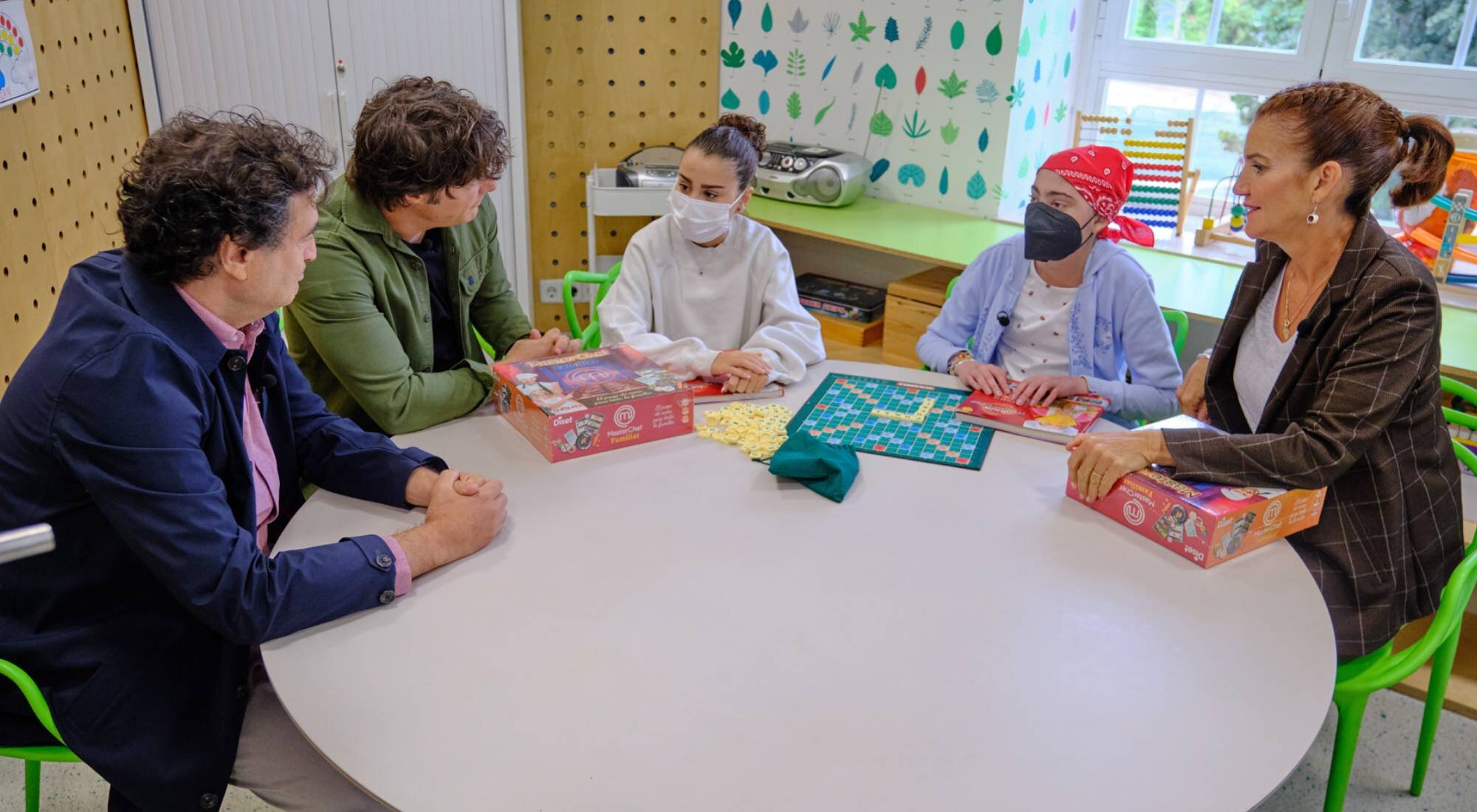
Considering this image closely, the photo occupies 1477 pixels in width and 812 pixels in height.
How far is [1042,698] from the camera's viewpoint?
48.4 inches

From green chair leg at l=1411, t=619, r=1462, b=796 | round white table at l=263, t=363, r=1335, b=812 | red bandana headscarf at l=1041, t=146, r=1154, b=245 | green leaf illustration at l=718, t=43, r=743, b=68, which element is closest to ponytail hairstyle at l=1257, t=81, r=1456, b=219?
red bandana headscarf at l=1041, t=146, r=1154, b=245

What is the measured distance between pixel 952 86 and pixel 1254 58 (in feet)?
3.28

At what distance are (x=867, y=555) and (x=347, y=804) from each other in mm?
781

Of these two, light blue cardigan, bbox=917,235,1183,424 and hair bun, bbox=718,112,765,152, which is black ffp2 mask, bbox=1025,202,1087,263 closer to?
light blue cardigan, bbox=917,235,1183,424

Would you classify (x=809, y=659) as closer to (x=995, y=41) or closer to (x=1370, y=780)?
(x=1370, y=780)

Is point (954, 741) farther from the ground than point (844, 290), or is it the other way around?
point (954, 741)

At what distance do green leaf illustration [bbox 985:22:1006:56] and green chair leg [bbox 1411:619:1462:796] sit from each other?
231 centimetres

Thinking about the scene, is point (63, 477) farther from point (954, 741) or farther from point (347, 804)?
point (954, 741)

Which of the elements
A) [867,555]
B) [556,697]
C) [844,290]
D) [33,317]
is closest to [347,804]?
[556,697]

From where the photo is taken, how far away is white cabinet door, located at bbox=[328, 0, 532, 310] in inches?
147

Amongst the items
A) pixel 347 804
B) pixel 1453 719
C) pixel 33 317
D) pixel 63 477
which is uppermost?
pixel 63 477

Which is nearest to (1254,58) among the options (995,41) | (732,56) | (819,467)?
(995,41)

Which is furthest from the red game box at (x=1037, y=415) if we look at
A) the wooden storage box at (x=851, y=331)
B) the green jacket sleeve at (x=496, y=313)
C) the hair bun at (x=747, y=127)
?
the wooden storage box at (x=851, y=331)

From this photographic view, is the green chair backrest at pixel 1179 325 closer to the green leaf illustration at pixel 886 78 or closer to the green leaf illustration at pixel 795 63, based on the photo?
the green leaf illustration at pixel 886 78
